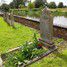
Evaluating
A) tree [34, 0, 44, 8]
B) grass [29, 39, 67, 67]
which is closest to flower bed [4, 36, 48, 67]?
grass [29, 39, 67, 67]

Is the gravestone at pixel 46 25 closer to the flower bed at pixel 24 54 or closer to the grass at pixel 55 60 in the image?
the flower bed at pixel 24 54

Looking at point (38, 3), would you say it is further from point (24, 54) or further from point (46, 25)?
point (24, 54)

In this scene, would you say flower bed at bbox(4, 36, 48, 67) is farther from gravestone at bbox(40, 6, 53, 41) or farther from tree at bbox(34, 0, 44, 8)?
tree at bbox(34, 0, 44, 8)

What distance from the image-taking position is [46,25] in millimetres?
7730

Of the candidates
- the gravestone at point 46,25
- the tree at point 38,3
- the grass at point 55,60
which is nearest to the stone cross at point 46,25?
the gravestone at point 46,25

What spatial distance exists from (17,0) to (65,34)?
135ft

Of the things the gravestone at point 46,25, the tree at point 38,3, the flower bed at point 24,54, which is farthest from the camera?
the tree at point 38,3

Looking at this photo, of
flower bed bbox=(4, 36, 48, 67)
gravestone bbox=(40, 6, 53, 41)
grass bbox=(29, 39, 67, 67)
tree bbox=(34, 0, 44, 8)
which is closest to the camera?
grass bbox=(29, 39, 67, 67)

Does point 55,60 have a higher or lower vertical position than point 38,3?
lower

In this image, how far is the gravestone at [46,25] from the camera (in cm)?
758

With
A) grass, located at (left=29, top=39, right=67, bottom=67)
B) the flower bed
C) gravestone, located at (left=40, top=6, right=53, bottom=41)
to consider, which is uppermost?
gravestone, located at (left=40, top=6, right=53, bottom=41)

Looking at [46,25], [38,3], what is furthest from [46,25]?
[38,3]

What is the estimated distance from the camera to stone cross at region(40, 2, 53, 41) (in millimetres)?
7586

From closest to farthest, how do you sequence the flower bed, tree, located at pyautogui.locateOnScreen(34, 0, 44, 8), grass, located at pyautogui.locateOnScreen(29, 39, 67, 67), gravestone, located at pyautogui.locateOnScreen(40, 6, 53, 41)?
grass, located at pyautogui.locateOnScreen(29, 39, 67, 67) < the flower bed < gravestone, located at pyautogui.locateOnScreen(40, 6, 53, 41) < tree, located at pyautogui.locateOnScreen(34, 0, 44, 8)
